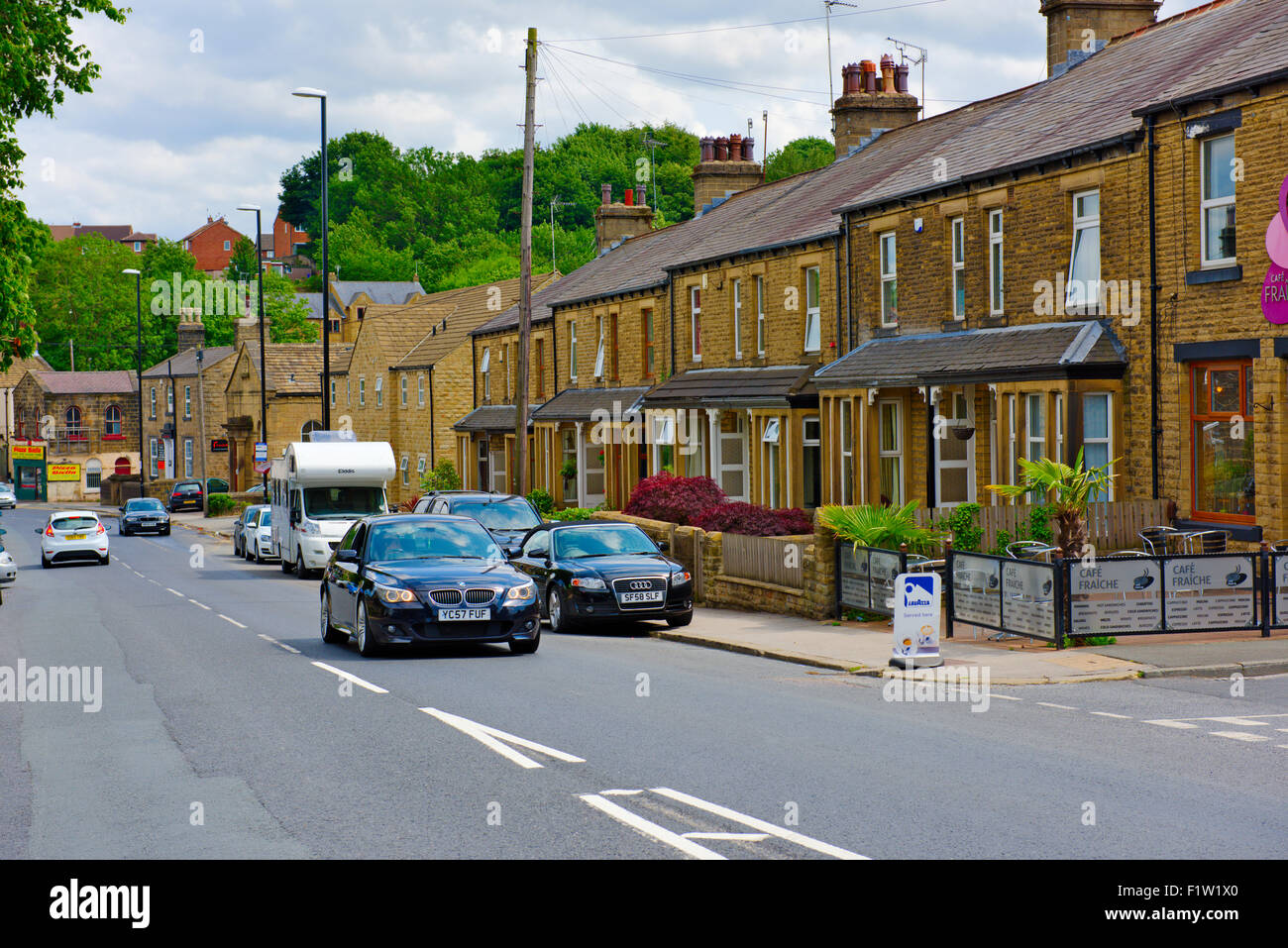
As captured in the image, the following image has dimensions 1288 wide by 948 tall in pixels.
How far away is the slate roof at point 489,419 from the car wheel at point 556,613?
2712 centimetres

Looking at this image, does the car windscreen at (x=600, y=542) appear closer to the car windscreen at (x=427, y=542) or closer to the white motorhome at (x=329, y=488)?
the car windscreen at (x=427, y=542)

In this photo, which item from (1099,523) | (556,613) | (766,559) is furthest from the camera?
(766,559)

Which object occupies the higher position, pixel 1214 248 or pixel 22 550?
pixel 1214 248

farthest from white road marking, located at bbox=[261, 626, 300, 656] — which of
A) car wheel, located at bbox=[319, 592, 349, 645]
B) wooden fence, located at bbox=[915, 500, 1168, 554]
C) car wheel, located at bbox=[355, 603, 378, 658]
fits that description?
wooden fence, located at bbox=[915, 500, 1168, 554]

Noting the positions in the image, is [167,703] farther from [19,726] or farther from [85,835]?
[85,835]

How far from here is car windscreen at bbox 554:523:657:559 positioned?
21.2m

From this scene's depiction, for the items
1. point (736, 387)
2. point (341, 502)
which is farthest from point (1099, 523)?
point (341, 502)

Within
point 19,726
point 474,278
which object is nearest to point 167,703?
point 19,726

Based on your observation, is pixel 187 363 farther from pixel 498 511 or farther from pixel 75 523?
pixel 498 511

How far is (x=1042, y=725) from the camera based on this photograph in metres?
11.5

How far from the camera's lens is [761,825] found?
782 cm

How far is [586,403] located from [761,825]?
35.3m
